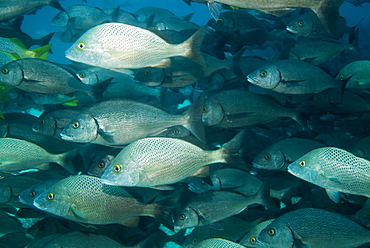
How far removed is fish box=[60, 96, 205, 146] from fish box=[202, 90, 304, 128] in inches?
30.3

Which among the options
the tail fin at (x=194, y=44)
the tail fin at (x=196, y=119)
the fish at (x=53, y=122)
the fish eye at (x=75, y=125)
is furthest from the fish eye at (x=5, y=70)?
the tail fin at (x=196, y=119)

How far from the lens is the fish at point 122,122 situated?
3006mm

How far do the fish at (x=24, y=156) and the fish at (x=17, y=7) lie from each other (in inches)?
106

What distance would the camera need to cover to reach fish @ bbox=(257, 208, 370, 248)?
259cm

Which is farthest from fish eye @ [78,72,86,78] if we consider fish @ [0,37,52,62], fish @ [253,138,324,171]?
fish @ [253,138,324,171]

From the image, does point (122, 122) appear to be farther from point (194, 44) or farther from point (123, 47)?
point (194, 44)

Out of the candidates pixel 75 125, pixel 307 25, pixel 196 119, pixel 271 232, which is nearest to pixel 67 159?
pixel 75 125

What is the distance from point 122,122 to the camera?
3049 mm

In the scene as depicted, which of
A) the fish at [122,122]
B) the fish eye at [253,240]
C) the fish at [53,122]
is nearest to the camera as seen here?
the fish eye at [253,240]

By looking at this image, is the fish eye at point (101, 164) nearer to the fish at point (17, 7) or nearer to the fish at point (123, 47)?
the fish at point (123, 47)

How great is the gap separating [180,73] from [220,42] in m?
1.16

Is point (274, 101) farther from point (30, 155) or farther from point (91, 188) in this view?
point (30, 155)

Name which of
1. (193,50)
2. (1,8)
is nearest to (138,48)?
(193,50)

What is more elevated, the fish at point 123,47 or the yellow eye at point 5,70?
the fish at point 123,47
